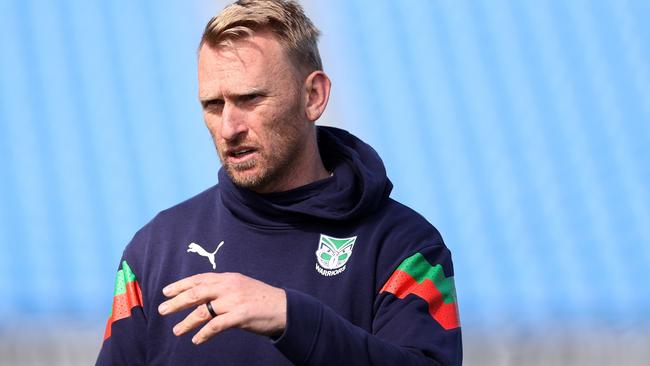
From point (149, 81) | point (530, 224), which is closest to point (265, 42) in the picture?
point (530, 224)

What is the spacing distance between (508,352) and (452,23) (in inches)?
94.3

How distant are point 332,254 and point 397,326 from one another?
22 cm

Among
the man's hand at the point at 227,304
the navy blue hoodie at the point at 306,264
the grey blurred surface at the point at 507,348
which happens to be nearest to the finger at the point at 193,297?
the man's hand at the point at 227,304

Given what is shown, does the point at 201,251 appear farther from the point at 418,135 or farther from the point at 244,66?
the point at 418,135

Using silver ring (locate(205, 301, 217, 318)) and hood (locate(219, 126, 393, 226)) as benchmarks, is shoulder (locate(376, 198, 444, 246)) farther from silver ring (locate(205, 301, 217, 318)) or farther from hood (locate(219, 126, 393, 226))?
silver ring (locate(205, 301, 217, 318))

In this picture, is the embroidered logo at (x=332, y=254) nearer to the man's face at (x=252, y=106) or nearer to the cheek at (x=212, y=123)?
the man's face at (x=252, y=106)

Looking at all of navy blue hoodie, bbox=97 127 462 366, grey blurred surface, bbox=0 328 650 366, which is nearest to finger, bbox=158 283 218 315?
navy blue hoodie, bbox=97 127 462 366

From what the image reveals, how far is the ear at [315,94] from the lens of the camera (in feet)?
7.91

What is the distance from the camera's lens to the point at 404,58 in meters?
6.71

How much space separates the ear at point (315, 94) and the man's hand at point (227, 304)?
1.97 ft

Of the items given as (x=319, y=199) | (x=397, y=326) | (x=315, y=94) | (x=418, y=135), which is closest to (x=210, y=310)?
(x=397, y=326)

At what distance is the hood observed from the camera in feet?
7.68

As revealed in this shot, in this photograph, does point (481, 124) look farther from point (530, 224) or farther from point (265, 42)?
point (265, 42)

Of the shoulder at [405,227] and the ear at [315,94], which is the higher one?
the ear at [315,94]
